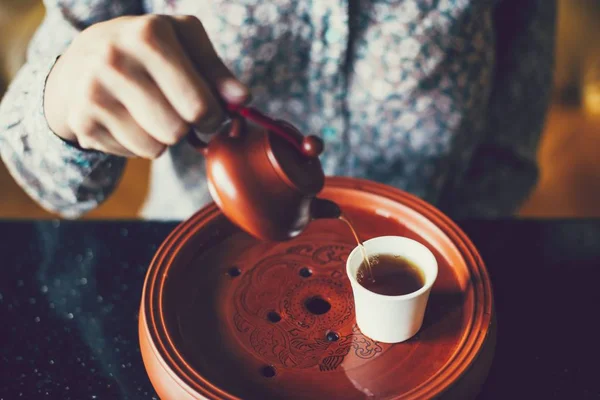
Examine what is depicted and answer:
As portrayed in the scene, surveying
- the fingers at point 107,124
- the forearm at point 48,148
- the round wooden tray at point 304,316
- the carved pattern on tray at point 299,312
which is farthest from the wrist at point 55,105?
the carved pattern on tray at point 299,312

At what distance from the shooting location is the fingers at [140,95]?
62 centimetres

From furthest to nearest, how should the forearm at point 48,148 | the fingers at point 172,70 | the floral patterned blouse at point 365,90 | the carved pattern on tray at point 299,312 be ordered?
the floral patterned blouse at point 365,90 → the forearm at point 48,148 → the carved pattern on tray at point 299,312 → the fingers at point 172,70

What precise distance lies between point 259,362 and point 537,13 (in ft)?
3.17

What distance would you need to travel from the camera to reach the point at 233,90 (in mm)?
628

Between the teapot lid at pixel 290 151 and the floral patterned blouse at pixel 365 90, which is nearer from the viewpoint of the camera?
the teapot lid at pixel 290 151

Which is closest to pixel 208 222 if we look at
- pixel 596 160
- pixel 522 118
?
pixel 522 118

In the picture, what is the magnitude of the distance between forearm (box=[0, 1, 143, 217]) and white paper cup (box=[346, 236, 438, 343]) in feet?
1.46

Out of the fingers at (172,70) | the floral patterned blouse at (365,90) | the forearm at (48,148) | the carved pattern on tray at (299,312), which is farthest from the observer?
the floral patterned blouse at (365,90)

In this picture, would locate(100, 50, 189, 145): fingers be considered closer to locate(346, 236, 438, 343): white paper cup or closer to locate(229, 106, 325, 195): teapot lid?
locate(229, 106, 325, 195): teapot lid

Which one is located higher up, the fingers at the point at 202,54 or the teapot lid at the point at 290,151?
the fingers at the point at 202,54

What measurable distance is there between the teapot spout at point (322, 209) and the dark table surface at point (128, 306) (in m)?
0.31

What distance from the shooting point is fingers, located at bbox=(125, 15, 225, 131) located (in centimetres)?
61

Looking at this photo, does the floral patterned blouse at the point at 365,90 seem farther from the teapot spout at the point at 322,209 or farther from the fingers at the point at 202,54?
the teapot spout at the point at 322,209

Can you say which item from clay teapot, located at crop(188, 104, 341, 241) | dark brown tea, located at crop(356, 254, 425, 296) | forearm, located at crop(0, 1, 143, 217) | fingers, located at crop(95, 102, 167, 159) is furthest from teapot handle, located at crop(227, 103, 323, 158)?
forearm, located at crop(0, 1, 143, 217)
